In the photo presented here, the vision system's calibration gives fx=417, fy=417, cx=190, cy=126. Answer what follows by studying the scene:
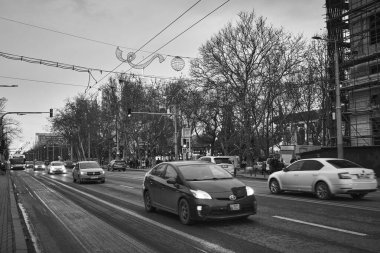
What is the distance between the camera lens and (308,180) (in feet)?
48.8

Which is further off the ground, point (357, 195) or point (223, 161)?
point (223, 161)

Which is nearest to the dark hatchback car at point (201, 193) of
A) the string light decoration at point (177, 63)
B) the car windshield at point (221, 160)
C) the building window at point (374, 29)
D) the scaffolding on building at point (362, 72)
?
the string light decoration at point (177, 63)

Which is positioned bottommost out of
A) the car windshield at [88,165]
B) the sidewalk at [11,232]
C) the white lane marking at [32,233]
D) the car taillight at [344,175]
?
the white lane marking at [32,233]

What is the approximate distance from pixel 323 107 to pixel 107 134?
45047mm

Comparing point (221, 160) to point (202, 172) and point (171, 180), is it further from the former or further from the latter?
point (171, 180)

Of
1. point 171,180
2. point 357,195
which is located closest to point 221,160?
point 357,195

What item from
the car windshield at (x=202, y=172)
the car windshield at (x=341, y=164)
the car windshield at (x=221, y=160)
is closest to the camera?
the car windshield at (x=202, y=172)

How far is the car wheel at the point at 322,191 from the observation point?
46.1 feet

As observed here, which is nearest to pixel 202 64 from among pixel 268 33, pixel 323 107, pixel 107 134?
pixel 268 33

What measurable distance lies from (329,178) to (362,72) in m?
23.9

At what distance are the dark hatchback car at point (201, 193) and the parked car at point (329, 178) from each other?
520 centimetres

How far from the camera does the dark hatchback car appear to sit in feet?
29.6

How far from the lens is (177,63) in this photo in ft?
76.5

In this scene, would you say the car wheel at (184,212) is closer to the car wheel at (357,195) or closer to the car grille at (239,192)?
the car grille at (239,192)
